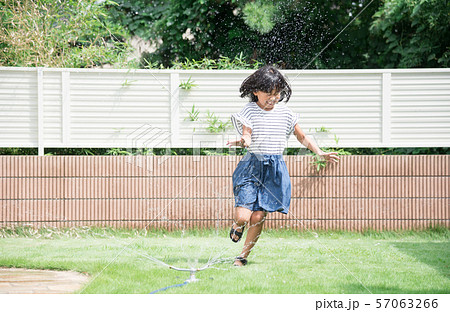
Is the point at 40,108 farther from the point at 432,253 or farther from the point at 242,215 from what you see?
the point at 432,253

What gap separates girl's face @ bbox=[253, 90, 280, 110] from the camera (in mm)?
3912

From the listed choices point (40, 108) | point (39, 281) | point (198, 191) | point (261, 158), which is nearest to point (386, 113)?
point (198, 191)

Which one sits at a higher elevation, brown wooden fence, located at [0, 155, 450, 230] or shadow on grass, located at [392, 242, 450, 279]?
brown wooden fence, located at [0, 155, 450, 230]

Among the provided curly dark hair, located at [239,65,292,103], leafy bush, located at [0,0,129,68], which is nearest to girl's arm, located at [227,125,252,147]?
curly dark hair, located at [239,65,292,103]

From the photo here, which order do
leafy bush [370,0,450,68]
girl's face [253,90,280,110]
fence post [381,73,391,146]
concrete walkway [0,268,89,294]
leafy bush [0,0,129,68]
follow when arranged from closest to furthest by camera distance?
concrete walkway [0,268,89,294] < girl's face [253,90,280,110] < fence post [381,73,391,146] < leafy bush [0,0,129,68] < leafy bush [370,0,450,68]

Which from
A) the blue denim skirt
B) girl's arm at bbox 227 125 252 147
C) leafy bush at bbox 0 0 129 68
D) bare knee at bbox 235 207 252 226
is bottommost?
bare knee at bbox 235 207 252 226

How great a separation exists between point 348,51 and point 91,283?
7235 millimetres

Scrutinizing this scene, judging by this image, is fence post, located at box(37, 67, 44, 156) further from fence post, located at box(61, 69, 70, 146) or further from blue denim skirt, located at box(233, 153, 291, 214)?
blue denim skirt, located at box(233, 153, 291, 214)

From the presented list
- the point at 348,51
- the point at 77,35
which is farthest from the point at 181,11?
the point at 348,51

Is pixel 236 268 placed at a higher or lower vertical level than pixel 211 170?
lower

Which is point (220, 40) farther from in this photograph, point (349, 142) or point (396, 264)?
point (396, 264)

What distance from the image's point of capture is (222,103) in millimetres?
6141

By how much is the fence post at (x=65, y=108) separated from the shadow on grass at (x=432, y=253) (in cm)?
379

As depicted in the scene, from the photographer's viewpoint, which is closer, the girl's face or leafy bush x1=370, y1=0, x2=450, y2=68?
the girl's face
